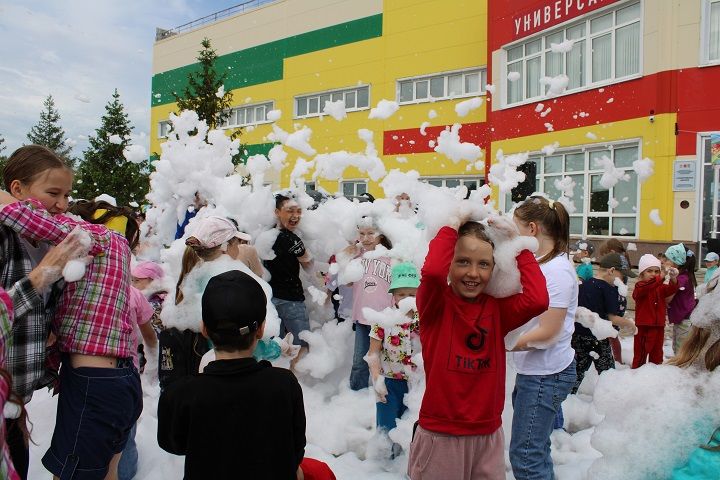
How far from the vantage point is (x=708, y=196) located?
12617 mm

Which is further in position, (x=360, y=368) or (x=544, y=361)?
(x=360, y=368)

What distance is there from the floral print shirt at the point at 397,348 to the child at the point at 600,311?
2.37 meters

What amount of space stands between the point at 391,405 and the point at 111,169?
699 inches

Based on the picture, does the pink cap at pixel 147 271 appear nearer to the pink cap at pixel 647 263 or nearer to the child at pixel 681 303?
the pink cap at pixel 647 263

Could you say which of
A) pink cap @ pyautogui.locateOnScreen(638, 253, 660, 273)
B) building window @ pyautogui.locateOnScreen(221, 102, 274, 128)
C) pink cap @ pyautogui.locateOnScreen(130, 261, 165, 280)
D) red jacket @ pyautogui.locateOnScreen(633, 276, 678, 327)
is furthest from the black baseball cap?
building window @ pyautogui.locateOnScreen(221, 102, 274, 128)

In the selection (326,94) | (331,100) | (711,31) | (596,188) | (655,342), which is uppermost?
(326,94)

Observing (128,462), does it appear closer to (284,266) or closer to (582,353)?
(284,266)

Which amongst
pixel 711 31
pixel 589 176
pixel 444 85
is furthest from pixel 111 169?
pixel 711 31

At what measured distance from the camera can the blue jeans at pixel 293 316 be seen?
558 cm

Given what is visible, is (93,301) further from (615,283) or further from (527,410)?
(615,283)

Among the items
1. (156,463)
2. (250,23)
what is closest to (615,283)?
(156,463)

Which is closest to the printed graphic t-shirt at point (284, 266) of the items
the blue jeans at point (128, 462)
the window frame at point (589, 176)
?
the blue jeans at point (128, 462)

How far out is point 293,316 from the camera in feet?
18.4

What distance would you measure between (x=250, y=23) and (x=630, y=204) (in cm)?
1894
